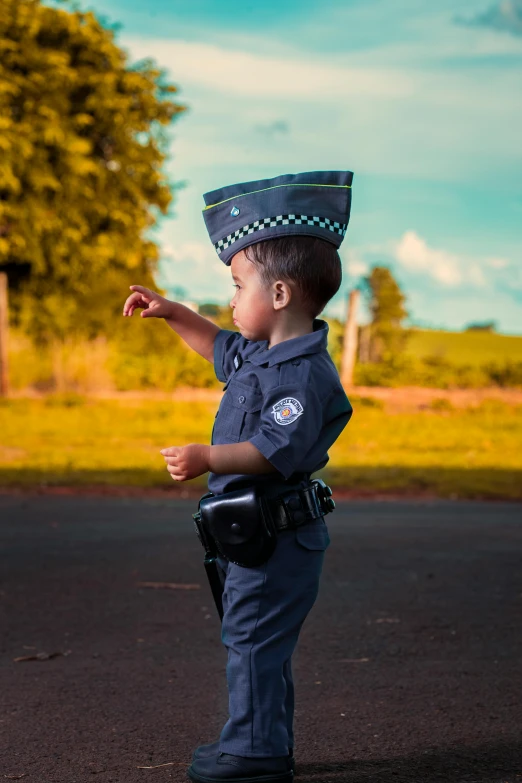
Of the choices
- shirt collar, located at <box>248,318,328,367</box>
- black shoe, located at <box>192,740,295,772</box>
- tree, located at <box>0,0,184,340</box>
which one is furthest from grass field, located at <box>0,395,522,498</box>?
shirt collar, located at <box>248,318,328,367</box>

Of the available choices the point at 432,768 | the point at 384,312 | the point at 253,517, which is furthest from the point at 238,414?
the point at 384,312

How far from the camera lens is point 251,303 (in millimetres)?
2910

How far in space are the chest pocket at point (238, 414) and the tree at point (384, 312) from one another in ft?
→ 93.1

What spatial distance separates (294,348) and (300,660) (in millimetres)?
1996

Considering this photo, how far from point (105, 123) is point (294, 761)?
21.6 m

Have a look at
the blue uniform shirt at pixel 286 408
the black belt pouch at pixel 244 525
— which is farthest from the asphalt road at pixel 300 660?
the blue uniform shirt at pixel 286 408

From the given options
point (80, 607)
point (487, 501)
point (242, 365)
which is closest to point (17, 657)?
point (80, 607)

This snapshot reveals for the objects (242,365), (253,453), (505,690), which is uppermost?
(242,365)

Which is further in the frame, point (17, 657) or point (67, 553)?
point (67, 553)

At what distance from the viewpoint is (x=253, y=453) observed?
2.76 m

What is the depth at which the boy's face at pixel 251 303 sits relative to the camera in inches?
114

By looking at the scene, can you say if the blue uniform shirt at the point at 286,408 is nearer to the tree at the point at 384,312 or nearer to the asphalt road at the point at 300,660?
the asphalt road at the point at 300,660

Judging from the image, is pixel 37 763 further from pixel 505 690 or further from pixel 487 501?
pixel 487 501

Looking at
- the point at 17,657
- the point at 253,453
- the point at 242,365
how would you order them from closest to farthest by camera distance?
1. the point at 253,453
2. the point at 242,365
3. the point at 17,657
